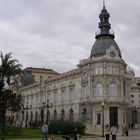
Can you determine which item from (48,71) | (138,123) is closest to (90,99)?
(138,123)

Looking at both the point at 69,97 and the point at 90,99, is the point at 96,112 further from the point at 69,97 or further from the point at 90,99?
the point at 69,97

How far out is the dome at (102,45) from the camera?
7256 centimetres

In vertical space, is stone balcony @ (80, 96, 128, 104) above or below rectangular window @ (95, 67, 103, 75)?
below

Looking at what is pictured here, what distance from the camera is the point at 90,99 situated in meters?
71.5

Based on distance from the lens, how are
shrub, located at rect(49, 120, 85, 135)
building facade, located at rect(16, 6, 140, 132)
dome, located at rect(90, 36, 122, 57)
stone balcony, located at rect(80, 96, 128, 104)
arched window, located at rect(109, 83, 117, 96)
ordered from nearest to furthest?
1. shrub, located at rect(49, 120, 85, 135)
2. stone balcony, located at rect(80, 96, 128, 104)
3. building facade, located at rect(16, 6, 140, 132)
4. arched window, located at rect(109, 83, 117, 96)
5. dome, located at rect(90, 36, 122, 57)

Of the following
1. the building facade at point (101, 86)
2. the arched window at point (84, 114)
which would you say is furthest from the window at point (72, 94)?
the arched window at point (84, 114)

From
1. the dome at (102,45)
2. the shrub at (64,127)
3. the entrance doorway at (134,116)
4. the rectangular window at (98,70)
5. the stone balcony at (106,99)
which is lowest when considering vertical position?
the shrub at (64,127)

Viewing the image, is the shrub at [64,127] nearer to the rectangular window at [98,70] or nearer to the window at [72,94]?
the rectangular window at [98,70]

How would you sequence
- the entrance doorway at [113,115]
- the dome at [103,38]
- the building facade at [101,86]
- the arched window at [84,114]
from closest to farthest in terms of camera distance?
the building facade at [101,86]
the entrance doorway at [113,115]
the dome at [103,38]
the arched window at [84,114]

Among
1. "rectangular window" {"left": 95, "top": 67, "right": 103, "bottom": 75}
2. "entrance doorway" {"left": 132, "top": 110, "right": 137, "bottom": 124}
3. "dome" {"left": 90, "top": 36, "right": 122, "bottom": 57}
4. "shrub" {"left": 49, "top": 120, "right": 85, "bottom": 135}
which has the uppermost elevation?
"dome" {"left": 90, "top": 36, "right": 122, "bottom": 57}

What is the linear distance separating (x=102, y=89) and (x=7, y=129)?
2372cm

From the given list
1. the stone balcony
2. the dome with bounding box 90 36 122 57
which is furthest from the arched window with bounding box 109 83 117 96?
the dome with bounding box 90 36 122 57

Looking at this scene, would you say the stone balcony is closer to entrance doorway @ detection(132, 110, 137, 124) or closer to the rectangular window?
the rectangular window

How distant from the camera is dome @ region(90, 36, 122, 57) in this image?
238 ft
